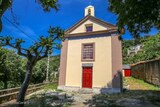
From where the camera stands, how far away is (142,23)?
1008 centimetres

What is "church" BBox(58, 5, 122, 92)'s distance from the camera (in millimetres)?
16234

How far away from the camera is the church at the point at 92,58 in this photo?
639 inches

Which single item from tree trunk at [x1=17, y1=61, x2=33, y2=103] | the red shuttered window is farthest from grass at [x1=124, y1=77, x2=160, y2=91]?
tree trunk at [x1=17, y1=61, x2=33, y2=103]

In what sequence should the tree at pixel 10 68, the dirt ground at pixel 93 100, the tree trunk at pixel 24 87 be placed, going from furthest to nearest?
the tree at pixel 10 68 → the dirt ground at pixel 93 100 → the tree trunk at pixel 24 87

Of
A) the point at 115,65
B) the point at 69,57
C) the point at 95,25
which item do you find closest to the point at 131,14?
the point at 115,65

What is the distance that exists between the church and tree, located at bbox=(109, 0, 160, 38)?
5.84m

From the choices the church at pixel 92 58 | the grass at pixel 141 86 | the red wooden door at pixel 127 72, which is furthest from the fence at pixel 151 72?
the red wooden door at pixel 127 72

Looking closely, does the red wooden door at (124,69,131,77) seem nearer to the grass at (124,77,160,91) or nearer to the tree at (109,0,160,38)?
the grass at (124,77,160,91)

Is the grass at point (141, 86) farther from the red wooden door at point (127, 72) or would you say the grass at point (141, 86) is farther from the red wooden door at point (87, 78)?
the red wooden door at point (127, 72)

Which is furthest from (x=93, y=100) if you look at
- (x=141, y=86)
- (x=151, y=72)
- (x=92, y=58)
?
(x=151, y=72)

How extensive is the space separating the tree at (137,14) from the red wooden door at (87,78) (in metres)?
7.53

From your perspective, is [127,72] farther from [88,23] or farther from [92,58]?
[88,23]

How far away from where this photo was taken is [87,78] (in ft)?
56.6

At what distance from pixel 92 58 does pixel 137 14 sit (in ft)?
29.5
